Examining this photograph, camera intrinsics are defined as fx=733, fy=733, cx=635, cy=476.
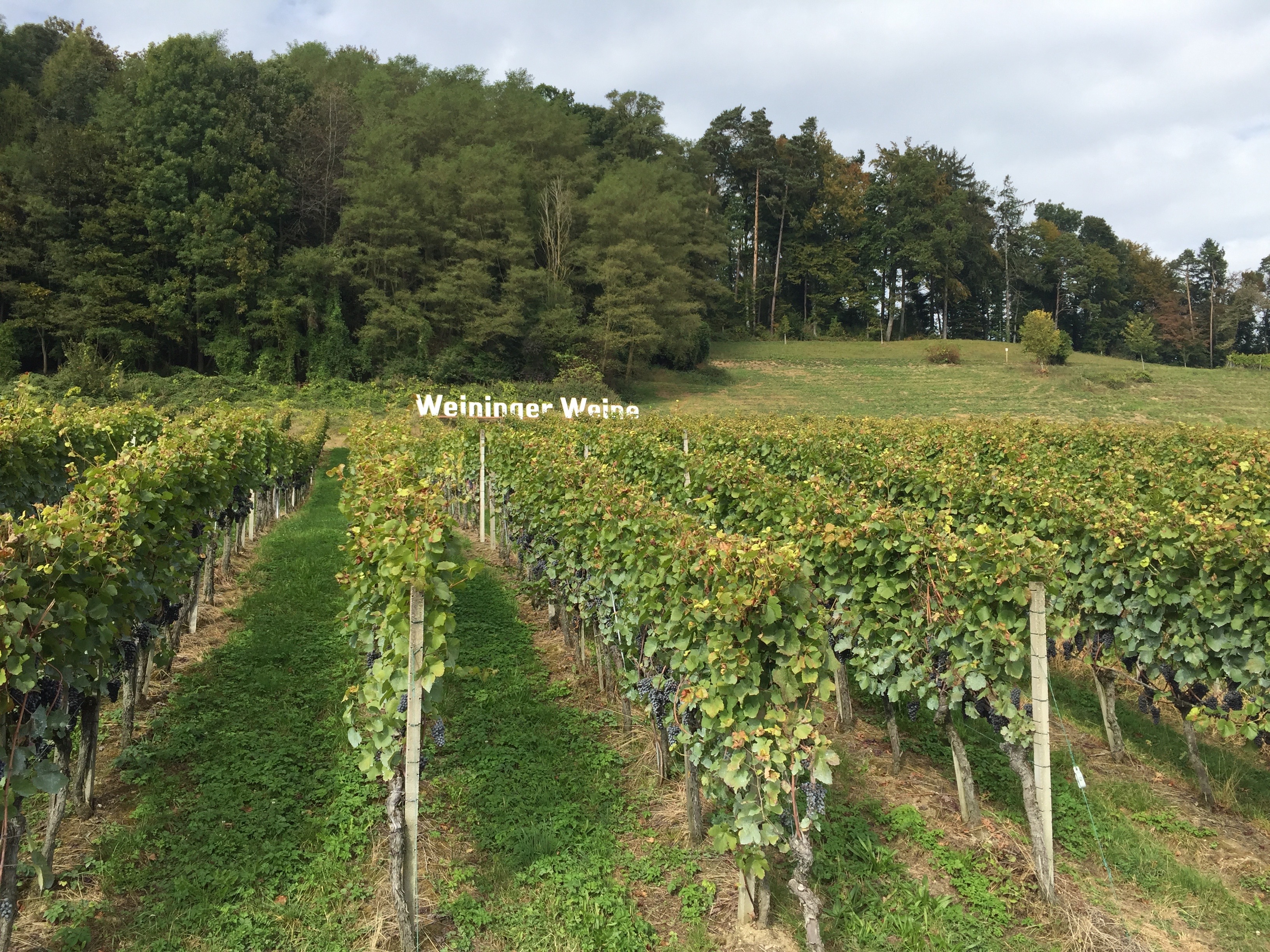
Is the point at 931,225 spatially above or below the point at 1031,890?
above

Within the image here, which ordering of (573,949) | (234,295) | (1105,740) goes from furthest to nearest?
(234,295) < (1105,740) < (573,949)

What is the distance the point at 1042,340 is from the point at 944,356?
7794 millimetres

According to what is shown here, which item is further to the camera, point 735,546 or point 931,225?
point 931,225

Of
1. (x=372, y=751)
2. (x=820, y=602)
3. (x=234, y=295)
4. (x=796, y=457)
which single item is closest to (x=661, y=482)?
(x=796, y=457)

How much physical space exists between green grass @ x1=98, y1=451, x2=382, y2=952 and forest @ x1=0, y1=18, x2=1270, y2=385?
3230 centimetres

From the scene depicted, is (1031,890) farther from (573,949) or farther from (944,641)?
→ (573,949)

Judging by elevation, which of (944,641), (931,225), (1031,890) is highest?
(931,225)

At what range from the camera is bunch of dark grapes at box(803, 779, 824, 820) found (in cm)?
352

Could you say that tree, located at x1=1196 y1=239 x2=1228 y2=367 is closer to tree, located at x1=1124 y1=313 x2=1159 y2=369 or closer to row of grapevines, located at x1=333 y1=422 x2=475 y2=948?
tree, located at x1=1124 y1=313 x2=1159 y2=369

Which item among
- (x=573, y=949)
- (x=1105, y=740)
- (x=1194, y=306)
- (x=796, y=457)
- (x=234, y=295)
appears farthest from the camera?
(x=1194, y=306)

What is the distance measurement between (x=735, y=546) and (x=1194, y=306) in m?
96.8

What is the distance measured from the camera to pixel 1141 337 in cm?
6869

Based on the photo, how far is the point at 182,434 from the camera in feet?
24.4

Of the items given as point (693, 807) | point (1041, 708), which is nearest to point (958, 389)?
point (1041, 708)
